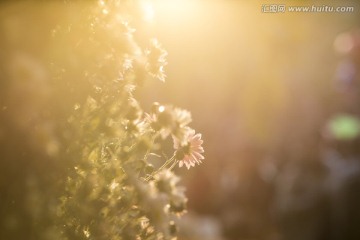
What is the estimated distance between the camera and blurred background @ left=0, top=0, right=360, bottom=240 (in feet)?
12.3

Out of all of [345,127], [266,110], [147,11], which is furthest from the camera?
[266,110]

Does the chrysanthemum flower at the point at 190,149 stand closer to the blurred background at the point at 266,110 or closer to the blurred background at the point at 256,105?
the blurred background at the point at 256,105

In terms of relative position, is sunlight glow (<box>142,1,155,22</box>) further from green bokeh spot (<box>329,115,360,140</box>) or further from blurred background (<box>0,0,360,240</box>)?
green bokeh spot (<box>329,115,360,140</box>)

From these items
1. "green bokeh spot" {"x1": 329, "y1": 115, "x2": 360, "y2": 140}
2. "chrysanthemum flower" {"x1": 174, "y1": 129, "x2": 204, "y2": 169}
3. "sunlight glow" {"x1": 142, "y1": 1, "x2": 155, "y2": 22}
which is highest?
"green bokeh spot" {"x1": 329, "y1": 115, "x2": 360, "y2": 140}

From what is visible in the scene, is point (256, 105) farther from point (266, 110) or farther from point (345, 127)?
point (345, 127)

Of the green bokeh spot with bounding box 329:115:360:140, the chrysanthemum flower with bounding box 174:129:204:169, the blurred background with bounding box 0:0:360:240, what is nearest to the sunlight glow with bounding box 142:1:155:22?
the blurred background with bounding box 0:0:360:240

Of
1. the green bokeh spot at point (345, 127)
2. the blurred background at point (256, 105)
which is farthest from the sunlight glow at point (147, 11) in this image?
the green bokeh spot at point (345, 127)

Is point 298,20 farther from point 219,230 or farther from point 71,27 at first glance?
point 71,27

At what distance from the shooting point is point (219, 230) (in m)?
8.79

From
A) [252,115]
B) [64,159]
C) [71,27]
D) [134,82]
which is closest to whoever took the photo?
[64,159]

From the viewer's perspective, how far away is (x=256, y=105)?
12.6 metres

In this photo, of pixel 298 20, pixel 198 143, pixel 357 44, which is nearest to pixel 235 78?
pixel 298 20

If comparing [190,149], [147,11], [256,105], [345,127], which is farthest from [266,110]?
[147,11]

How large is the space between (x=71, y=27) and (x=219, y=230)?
7.40m
